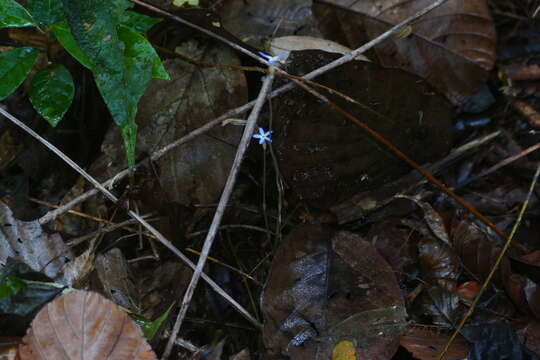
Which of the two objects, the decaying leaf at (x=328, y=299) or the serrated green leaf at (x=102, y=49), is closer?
the serrated green leaf at (x=102, y=49)

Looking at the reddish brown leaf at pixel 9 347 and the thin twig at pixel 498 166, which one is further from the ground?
Result: the reddish brown leaf at pixel 9 347

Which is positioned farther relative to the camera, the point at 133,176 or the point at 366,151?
the point at 366,151

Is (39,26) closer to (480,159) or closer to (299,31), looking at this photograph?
(299,31)

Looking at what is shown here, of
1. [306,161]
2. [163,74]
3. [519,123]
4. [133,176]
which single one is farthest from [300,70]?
[519,123]

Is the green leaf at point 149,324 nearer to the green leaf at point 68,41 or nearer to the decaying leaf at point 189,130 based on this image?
the decaying leaf at point 189,130

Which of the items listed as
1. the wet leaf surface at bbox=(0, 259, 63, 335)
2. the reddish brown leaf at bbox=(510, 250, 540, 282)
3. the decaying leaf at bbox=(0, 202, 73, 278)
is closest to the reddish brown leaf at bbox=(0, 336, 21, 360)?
the wet leaf surface at bbox=(0, 259, 63, 335)

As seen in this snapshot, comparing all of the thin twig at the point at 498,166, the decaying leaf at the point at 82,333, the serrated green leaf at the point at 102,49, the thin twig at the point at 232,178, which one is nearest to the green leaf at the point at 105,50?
the serrated green leaf at the point at 102,49

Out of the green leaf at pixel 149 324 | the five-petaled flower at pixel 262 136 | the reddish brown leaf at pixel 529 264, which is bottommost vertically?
the reddish brown leaf at pixel 529 264
